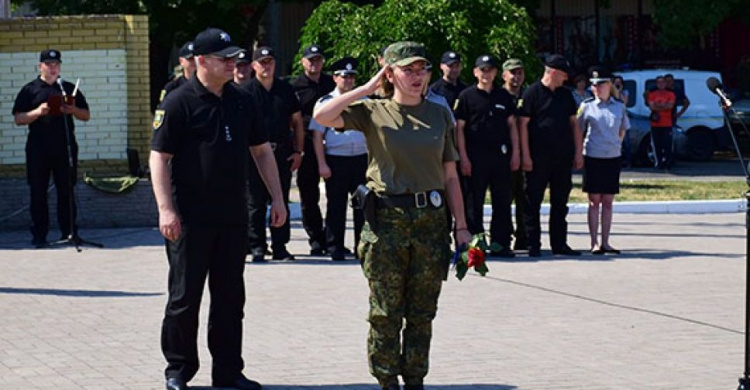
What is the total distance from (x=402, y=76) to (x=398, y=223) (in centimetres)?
75

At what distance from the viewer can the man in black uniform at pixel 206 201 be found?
26.3 feet

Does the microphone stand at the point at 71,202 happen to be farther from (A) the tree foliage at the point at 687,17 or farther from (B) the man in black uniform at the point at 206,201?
(A) the tree foliage at the point at 687,17

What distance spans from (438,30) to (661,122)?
669cm

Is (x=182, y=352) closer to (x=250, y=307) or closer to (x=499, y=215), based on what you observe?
(x=250, y=307)

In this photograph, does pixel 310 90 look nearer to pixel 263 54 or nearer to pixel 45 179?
pixel 263 54

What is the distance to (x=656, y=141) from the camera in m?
25.5

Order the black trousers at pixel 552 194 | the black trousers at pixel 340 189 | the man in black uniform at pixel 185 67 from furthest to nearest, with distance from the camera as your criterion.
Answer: the black trousers at pixel 552 194 → the black trousers at pixel 340 189 → the man in black uniform at pixel 185 67

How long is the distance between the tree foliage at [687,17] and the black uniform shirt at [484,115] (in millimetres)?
17237

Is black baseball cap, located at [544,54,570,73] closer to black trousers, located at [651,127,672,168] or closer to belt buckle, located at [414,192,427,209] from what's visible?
belt buckle, located at [414,192,427,209]

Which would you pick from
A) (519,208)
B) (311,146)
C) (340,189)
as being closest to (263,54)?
(311,146)

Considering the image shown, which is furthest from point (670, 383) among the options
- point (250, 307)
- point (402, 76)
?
point (250, 307)

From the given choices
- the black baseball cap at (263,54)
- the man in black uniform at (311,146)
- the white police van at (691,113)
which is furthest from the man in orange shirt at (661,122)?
the black baseball cap at (263,54)

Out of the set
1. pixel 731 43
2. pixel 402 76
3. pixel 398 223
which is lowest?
pixel 398 223

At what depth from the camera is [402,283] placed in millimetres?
7828
